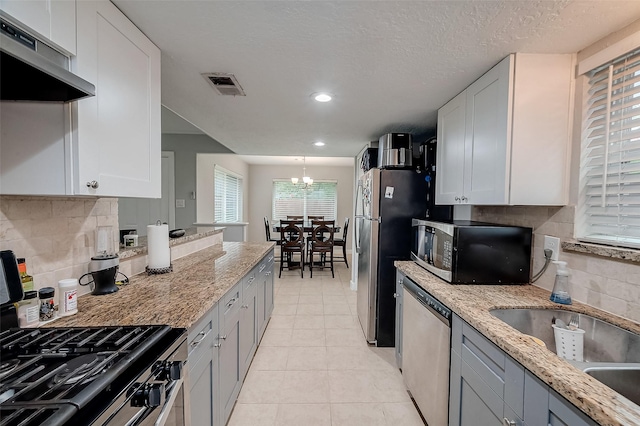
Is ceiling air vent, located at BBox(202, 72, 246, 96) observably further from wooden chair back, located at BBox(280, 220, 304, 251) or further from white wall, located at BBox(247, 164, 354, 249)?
white wall, located at BBox(247, 164, 354, 249)

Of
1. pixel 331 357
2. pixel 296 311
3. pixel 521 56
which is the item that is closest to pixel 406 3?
pixel 521 56

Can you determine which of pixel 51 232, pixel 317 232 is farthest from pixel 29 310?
pixel 317 232

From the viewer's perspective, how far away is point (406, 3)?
106 centimetres

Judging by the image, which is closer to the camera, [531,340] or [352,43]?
[531,340]

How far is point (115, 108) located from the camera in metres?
1.16

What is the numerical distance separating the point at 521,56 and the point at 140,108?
6.34 feet

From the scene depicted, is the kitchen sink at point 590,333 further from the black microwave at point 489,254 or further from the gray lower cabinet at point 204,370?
the gray lower cabinet at point 204,370

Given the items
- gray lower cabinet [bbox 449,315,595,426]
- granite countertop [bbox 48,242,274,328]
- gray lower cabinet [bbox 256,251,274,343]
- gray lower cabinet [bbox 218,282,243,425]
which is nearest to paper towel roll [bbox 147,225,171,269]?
Answer: granite countertop [bbox 48,242,274,328]

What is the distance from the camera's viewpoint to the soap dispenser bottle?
4.29 ft

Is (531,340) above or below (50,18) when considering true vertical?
below

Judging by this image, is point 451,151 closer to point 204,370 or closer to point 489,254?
point 489,254

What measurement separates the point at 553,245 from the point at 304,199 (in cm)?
622

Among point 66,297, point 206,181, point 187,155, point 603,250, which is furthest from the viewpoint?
point 206,181

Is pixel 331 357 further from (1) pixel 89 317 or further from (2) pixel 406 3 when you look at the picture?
(2) pixel 406 3
